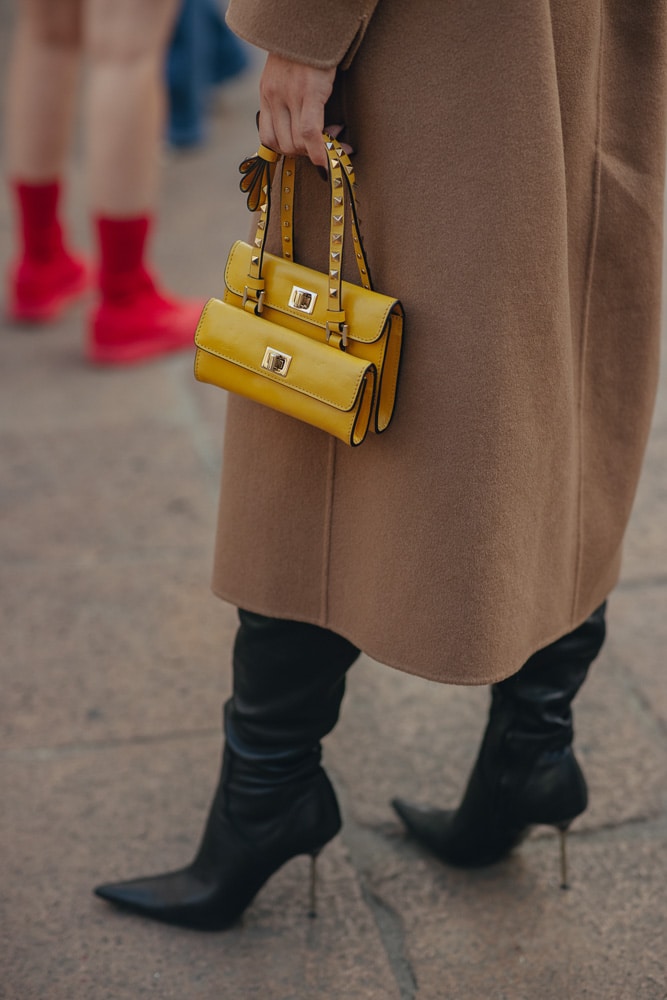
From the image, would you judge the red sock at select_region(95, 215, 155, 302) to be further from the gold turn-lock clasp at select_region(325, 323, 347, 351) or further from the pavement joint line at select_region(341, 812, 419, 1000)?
the gold turn-lock clasp at select_region(325, 323, 347, 351)

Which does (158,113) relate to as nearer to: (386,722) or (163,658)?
(163,658)

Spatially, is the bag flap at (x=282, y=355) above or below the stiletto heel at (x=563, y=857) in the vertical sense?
above

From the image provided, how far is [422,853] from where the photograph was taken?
195 centimetres

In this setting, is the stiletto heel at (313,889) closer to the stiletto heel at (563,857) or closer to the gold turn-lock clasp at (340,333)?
the stiletto heel at (563,857)

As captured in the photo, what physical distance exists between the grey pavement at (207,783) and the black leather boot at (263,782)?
0.21ft

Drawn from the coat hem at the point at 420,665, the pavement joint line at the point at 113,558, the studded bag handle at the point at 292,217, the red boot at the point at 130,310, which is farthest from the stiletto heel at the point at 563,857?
the red boot at the point at 130,310

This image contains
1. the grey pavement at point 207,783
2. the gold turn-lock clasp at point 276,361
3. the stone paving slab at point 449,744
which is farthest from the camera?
the stone paving slab at point 449,744

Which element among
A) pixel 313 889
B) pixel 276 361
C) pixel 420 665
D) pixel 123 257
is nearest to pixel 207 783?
pixel 313 889

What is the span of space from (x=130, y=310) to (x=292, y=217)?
236 cm

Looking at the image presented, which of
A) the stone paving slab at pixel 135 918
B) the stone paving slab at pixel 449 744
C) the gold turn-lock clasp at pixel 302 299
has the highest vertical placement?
the gold turn-lock clasp at pixel 302 299

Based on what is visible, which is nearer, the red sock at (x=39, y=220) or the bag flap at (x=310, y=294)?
the bag flap at (x=310, y=294)

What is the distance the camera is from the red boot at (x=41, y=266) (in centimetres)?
377

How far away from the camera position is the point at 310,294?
1374 millimetres

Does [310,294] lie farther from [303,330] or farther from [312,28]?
[312,28]
